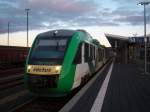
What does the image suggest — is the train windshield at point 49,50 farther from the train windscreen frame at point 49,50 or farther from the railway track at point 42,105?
the railway track at point 42,105

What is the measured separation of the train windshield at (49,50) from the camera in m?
13.0

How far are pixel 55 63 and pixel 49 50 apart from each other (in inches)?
37.4

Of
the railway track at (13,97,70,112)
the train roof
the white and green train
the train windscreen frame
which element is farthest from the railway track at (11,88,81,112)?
the train roof

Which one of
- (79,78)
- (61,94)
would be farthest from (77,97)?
(79,78)

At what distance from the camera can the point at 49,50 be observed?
13492 mm

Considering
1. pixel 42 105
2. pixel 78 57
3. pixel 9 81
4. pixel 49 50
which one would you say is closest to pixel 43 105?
pixel 42 105

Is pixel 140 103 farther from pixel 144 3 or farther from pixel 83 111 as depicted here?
pixel 144 3

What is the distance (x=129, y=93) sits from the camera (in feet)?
42.5

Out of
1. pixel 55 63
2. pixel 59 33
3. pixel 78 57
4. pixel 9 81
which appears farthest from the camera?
pixel 9 81

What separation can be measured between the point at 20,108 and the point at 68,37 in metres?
3.89

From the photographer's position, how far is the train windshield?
A: 513 inches

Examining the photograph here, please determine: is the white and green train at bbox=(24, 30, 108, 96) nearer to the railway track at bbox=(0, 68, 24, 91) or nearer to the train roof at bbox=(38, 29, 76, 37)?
the train roof at bbox=(38, 29, 76, 37)

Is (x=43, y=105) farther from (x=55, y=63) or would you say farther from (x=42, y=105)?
(x=55, y=63)

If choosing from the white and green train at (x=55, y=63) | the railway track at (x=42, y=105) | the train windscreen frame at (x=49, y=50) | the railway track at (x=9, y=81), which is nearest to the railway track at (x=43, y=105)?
the railway track at (x=42, y=105)
